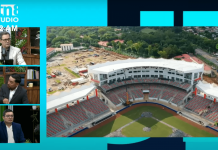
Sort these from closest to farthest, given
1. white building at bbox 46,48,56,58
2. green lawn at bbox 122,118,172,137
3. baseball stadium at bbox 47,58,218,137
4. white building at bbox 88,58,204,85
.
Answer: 1. white building at bbox 46,48,56,58
2. green lawn at bbox 122,118,172,137
3. baseball stadium at bbox 47,58,218,137
4. white building at bbox 88,58,204,85

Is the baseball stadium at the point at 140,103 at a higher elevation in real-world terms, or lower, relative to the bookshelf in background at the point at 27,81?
lower

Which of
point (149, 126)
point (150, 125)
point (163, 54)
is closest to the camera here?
point (149, 126)

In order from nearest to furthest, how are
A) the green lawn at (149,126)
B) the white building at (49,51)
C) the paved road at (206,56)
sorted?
the white building at (49,51) → the green lawn at (149,126) → the paved road at (206,56)

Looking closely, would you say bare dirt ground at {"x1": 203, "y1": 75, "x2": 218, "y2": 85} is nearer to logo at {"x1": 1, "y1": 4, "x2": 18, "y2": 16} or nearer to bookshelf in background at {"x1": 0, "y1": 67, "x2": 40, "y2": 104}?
bookshelf in background at {"x1": 0, "y1": 67, "x2": 40, "y2": 104}

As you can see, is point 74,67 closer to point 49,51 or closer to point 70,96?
point 70,96

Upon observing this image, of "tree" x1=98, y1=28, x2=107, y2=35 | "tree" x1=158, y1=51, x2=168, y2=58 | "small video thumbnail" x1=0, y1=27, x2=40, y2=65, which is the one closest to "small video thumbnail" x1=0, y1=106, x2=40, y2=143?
"small video thumbnail" x1=0, y1=27, x2=40, y2=65

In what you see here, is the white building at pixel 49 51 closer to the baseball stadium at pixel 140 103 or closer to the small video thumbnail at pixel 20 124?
the baseball stadium at pixel 140 103

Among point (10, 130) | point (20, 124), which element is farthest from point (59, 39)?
point (10, 130)
